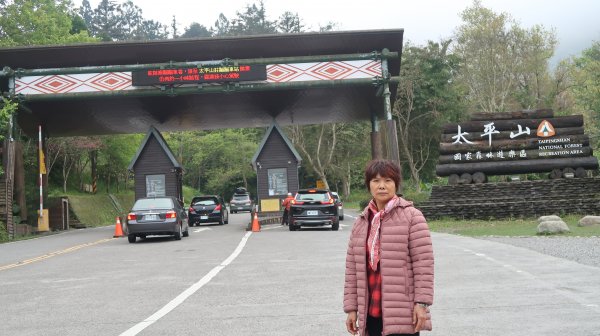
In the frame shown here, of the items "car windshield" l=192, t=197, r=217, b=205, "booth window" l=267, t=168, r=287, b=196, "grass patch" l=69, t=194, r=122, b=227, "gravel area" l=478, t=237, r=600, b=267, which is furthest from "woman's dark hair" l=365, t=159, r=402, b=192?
"grass patch" l=69, t=194, r=122, b=227

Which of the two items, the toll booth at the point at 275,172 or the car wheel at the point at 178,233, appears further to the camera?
the toll booth at the point at 275,172

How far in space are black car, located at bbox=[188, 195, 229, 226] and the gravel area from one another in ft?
60.3

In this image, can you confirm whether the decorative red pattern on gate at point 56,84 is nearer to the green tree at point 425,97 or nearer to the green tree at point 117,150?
the green tree at point 117,150

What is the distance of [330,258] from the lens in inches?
572

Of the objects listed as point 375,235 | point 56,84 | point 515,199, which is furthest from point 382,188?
point 56,84

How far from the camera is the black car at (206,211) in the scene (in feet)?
114

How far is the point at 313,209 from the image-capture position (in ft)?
83.4

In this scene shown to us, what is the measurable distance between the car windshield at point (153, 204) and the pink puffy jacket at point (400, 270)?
1834 cm

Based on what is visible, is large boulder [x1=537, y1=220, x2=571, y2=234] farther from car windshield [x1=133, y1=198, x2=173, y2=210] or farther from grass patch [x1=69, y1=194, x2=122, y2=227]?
grass patch [x1=69, y1=194, x2=122, y2=227]

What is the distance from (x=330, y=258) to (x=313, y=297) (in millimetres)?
5281

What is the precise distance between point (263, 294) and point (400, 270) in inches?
229

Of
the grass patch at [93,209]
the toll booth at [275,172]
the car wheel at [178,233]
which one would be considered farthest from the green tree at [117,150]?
the car wheel at [178,233]

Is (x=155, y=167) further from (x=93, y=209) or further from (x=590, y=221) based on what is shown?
(x=590, y=221)

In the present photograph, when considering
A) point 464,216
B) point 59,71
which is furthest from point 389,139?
point 59,71
